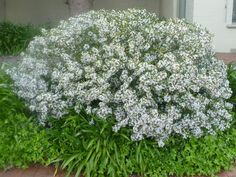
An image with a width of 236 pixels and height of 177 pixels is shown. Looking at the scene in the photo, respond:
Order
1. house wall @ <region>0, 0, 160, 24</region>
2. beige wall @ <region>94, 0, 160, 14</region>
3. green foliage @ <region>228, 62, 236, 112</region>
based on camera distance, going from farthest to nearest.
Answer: house wall @ <region>0, 0, 160, 24</region>
beige wall @ <region>94, 0, 160, 14</region>
green foliage @ <region>228, 62, 236, 112</region>

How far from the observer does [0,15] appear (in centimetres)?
1343

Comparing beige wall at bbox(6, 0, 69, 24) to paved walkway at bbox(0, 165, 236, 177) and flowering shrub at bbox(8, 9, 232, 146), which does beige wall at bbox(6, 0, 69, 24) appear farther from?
paved walkway at bbox(0, 165, 236, 177)

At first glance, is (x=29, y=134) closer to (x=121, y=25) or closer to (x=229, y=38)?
(x=121, y=25)

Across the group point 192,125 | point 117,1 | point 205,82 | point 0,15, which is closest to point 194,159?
point 192,125

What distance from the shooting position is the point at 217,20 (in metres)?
9.29

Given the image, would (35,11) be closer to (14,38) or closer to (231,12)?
(14,38)

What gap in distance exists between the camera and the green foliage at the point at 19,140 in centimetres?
416

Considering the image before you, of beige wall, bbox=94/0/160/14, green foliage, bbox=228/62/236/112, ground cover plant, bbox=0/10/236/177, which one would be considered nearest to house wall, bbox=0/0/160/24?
beige wall, bbox=94/0/160/14

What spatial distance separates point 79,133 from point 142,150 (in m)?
0.62

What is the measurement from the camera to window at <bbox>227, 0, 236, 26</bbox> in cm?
914

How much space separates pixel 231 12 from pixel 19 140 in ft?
21.1

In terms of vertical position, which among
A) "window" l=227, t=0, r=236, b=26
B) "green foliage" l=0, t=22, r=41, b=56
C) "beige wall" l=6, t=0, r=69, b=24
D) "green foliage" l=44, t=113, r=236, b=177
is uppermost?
"beige wall" l=6, t=0, r=69, b=24

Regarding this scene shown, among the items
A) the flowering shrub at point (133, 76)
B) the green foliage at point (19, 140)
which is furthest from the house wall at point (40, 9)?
the green foliage at point (19, 140)

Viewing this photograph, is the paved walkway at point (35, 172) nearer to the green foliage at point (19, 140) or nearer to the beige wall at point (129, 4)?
the green foliage at point (19, 140)
